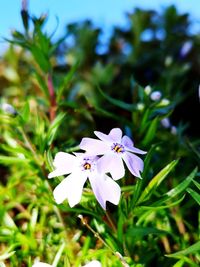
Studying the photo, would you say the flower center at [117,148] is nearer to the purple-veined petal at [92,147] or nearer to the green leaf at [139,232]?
the purple-veined petal at [92,147]

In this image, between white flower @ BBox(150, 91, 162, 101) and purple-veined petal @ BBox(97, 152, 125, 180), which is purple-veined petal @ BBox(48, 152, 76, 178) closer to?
purple-veined petal @ BBox(97, 152, 125, 180)

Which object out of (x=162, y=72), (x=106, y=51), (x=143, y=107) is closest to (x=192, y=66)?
(x=162, y=72)

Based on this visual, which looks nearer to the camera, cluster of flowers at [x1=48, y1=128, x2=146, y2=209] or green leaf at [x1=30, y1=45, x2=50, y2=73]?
cluster of flowers at [x1=48, y1=128, x2=146, y2=209]

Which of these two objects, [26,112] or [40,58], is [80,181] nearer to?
[26,112]

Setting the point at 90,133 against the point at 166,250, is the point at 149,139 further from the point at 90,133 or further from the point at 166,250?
the point at 90,133

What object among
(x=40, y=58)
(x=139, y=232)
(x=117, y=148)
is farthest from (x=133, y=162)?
(x=40, y=58)

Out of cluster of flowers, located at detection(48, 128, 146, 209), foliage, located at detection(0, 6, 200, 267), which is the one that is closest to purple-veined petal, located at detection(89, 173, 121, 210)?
cluster of flowers, located at detection(48, 128, 146, 209)

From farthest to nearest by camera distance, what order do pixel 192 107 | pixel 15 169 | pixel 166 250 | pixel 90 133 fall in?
pixel 192 107, pixel 90 133, pixel 15 169, pixel 166 250
